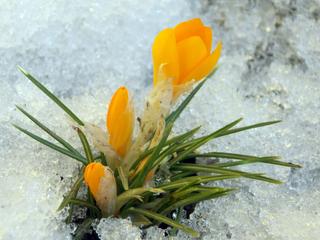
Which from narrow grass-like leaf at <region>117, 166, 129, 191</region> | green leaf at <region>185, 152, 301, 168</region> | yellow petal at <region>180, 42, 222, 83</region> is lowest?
A: green leaf at <region>185, 152, 301, 168</region>

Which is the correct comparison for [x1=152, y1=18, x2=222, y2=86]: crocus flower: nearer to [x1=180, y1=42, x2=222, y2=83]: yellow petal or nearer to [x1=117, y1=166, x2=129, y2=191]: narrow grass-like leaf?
[x1=180, y1=42, x2=222, y2=83]: yellow petal

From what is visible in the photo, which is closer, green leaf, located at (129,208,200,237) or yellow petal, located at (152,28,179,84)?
yellow petal, located at (152,28,179,84)

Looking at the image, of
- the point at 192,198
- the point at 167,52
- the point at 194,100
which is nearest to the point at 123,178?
the point at 192,198

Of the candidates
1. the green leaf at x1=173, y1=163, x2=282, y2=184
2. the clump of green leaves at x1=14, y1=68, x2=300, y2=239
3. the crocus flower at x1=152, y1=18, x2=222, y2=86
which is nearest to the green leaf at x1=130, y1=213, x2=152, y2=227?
the clump of green leaves at x1=14, y1=68, x2=300, y2=239

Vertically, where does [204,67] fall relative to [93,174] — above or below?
above

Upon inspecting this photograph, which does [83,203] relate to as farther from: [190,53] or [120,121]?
[190,53]
